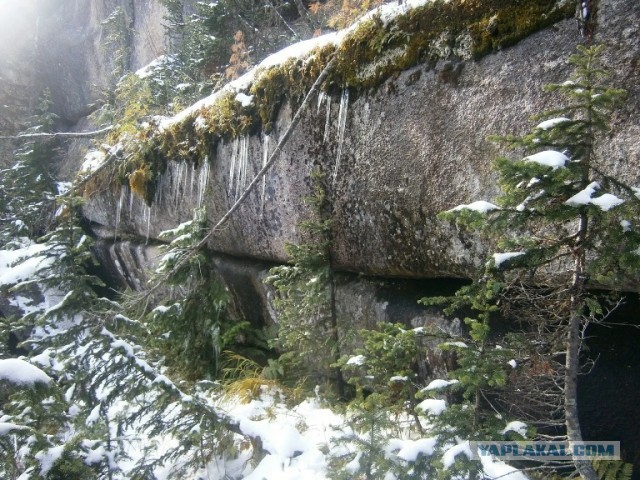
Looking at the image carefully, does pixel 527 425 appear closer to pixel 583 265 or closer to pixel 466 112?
pixel 583 265

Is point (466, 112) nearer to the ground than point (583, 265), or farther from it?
farther from it

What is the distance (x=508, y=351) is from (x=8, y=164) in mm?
14387

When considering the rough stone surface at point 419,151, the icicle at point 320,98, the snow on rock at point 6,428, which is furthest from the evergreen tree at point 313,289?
the snow on rock at point 6,428

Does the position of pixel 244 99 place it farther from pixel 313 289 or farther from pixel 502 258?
pixel 502 258

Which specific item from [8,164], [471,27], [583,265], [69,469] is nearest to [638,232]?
[583,265]

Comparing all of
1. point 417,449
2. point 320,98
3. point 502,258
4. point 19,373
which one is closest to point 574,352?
point 502,258

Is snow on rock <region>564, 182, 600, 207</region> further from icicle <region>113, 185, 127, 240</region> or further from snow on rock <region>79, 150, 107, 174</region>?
snow on rock <region>79, 150, 107, 174</region>

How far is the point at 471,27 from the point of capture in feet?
10.5

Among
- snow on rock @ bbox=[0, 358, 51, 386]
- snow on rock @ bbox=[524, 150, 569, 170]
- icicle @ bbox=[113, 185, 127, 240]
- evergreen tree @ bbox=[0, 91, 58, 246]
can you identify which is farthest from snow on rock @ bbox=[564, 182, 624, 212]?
evergreen tree @ bbox=[0, 91, 58, 246]

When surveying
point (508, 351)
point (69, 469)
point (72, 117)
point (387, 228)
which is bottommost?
point (69, 469)

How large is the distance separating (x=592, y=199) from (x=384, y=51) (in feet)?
8.23

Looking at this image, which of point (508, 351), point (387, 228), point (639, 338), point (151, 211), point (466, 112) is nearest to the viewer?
point (508, 351)

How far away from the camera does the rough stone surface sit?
2.60 metres

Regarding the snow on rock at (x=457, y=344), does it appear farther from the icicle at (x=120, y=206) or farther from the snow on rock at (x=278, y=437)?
the icicle at (x=120, y=206)
